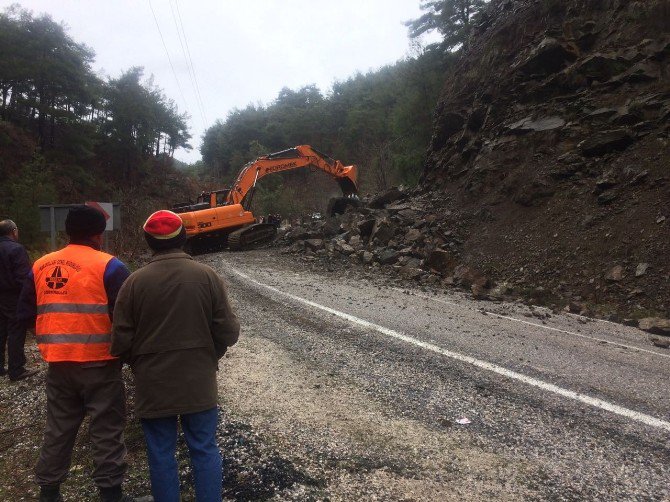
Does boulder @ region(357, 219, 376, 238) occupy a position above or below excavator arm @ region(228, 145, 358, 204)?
below

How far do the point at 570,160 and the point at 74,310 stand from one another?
13347mm

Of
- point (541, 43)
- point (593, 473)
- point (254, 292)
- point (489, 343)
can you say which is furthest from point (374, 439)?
point (541, 43)

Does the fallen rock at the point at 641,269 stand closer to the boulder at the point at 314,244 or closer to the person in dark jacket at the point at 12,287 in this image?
the boulder at the point at 314,244

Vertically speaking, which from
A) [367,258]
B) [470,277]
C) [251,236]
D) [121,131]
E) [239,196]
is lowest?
[470,277]

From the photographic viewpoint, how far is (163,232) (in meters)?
Result: 2.64

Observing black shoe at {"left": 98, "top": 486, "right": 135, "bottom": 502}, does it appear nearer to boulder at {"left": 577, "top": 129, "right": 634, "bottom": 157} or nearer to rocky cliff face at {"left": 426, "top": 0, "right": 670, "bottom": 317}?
rocky cliff face at {"left": 426, "top": 0, "right": 670, "bottom": 317}

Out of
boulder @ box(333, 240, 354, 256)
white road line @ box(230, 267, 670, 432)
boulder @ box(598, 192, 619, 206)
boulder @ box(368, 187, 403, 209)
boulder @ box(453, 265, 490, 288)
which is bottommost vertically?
white road line @ box(230, 267, 670, 432)

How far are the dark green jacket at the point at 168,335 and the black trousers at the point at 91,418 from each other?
413 mm

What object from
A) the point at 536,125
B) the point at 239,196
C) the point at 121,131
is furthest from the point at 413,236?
the point at 121,131

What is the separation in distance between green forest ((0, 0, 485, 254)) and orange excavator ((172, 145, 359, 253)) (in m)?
2.38

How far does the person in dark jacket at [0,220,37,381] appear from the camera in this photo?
5246mm

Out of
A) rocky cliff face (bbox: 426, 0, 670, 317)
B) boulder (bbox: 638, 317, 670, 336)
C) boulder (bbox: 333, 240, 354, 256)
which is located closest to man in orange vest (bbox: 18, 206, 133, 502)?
boulder (bbox: 638, 317, 670, 336)

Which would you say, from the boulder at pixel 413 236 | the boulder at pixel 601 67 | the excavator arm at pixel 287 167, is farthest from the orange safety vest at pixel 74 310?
the excavator arm at pixel 287 167

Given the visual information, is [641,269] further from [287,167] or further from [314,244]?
[287,167]
